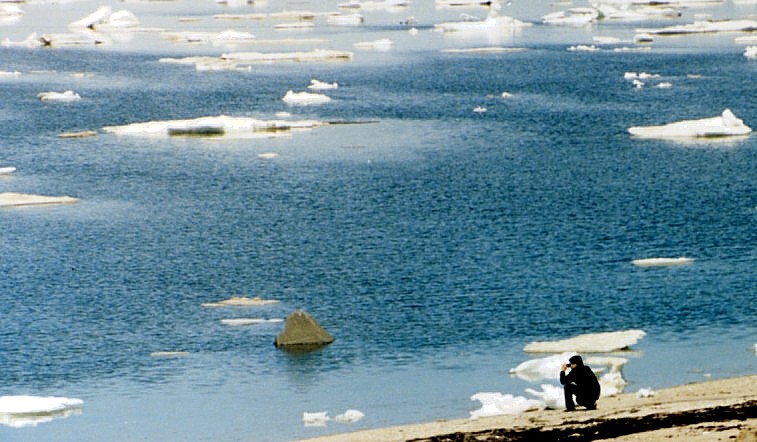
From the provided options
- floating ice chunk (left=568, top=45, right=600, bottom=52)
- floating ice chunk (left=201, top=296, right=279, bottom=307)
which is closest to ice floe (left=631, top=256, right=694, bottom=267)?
floating ice chunk (left=201, top=296, right=279, bottom=307)

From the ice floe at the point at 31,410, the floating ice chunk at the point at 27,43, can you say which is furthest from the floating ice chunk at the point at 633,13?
the ice floe at the point at 31,410

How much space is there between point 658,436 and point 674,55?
5793 cm

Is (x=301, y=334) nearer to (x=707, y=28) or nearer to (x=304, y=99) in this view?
(x=304, y=99)

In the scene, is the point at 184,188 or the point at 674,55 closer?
the point at 184,188

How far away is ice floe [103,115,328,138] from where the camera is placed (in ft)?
173

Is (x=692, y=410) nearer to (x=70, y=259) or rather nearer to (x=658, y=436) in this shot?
(x=658, y=436)

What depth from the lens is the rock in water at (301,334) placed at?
2664 cm

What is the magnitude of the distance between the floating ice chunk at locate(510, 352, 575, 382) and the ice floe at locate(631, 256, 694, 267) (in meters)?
7.91

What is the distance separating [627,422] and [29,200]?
88.8 ft

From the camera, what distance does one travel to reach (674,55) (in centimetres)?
7275

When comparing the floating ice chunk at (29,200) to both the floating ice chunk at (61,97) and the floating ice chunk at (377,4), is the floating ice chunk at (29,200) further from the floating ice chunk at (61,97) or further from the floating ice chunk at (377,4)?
the floating ice chunk at (377,4)

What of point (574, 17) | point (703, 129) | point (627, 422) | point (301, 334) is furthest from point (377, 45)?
point (627, 422)

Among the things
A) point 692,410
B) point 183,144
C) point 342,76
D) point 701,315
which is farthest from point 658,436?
point 342,76

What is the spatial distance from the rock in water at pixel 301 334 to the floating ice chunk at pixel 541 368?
418 cm
